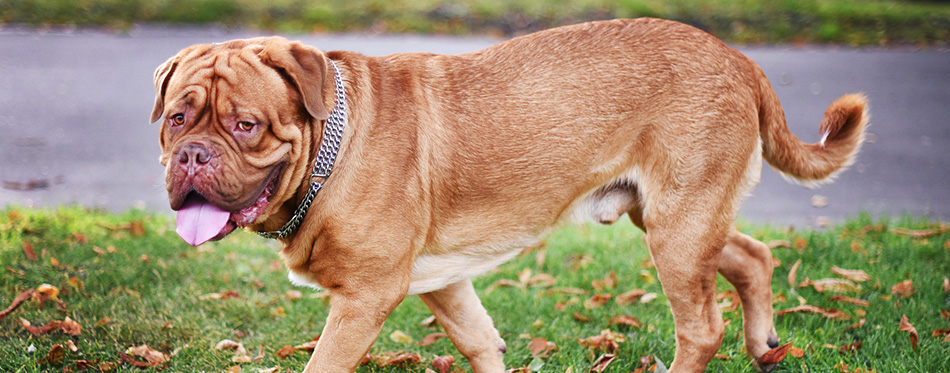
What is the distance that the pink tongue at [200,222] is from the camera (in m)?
2.79

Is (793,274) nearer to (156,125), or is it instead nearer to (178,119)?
(178,119)

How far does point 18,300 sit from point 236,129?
2.37 m

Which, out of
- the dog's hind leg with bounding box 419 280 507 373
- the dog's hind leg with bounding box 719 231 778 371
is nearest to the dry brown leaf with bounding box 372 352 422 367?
the dog's hind leg with bounding box 419 280 507 373

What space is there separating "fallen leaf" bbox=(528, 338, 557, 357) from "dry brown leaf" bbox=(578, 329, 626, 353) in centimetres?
18

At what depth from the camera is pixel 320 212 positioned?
3045mm

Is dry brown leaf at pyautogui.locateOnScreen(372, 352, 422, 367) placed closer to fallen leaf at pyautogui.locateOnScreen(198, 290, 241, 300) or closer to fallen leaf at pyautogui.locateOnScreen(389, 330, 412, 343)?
fallen leaf at pyautogui.locateOnScreen(389, 330, 412, 343)

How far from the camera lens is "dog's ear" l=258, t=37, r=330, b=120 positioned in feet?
9.37

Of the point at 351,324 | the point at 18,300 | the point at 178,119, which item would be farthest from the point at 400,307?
the point at 178,119

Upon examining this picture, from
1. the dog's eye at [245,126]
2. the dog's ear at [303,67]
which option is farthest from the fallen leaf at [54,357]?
the dog's ear at [303,67]

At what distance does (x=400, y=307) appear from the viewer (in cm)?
479

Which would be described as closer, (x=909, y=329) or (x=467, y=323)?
(x=467, y=323)

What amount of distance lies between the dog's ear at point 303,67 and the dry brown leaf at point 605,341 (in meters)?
2.07

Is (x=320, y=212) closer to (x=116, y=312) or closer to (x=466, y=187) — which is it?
(x=466, y=187)

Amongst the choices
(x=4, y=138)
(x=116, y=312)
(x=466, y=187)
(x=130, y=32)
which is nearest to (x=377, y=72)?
(x=466, y=187)
